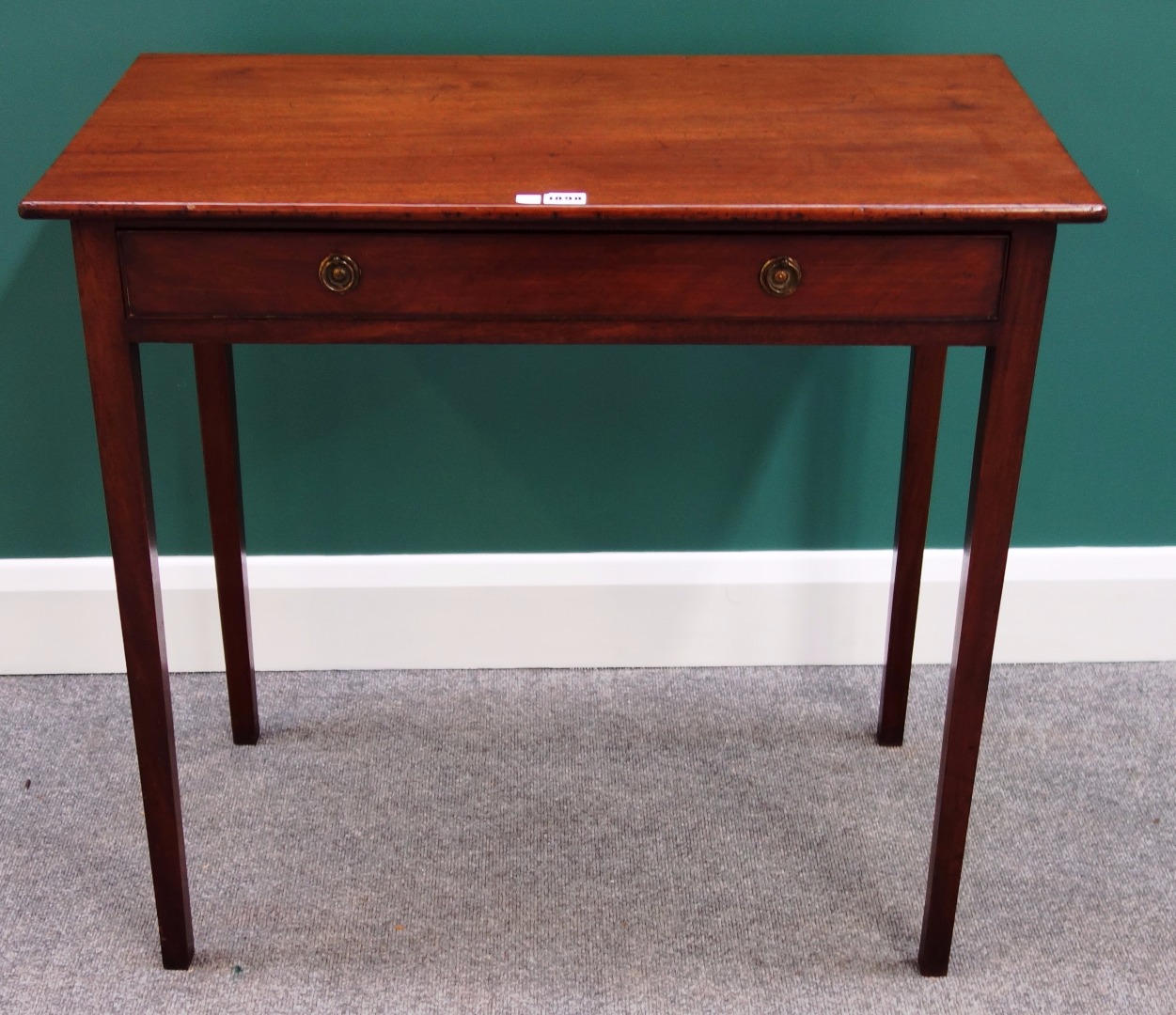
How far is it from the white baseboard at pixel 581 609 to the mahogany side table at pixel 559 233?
0.63 metres

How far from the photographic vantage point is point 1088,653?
7.47 ft

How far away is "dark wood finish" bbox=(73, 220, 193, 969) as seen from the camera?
137cm

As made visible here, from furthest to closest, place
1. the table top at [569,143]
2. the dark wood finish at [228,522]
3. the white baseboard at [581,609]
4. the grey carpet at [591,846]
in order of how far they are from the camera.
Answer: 1. the white baseboard at [581,609]
2. the dark wood finish at [228,522]
3. the grey carpet at [591,846]
4. the table top at [569,143]

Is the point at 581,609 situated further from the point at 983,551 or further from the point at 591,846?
the point at 983,551

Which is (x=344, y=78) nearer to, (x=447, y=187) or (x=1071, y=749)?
(x=447, y=187)

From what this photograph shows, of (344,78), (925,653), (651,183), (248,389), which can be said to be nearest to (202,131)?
(344,78)

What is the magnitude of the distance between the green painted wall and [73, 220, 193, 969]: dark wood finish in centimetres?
59

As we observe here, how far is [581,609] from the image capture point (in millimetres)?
2205

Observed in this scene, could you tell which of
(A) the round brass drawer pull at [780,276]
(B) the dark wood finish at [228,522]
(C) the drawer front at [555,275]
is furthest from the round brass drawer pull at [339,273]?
(B) the dark wood finish at [228,522]

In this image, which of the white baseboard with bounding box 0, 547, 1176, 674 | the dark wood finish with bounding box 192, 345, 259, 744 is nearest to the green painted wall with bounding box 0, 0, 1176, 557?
the white baseboard with bounding box 0, 547, 1176, 674

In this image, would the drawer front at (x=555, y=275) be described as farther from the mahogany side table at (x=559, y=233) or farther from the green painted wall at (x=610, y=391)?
the green painted wall at (x=610, y=391)

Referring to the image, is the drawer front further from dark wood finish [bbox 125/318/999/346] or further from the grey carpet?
the grey carpet

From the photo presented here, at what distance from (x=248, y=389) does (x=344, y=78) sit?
1.88ft

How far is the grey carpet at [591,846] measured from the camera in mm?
1698
